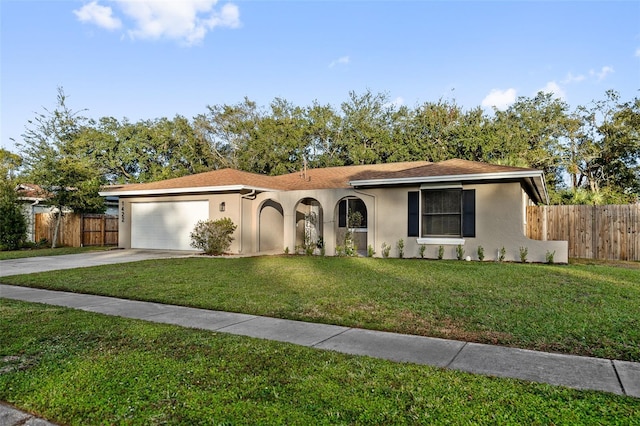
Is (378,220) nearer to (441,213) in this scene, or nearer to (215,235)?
(441,213)

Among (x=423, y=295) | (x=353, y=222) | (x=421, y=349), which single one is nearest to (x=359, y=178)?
(x=353, y=222)

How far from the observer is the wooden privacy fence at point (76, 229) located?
813 inches

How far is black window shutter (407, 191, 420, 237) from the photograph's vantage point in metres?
13.4

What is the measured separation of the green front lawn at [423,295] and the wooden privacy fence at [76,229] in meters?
11.2

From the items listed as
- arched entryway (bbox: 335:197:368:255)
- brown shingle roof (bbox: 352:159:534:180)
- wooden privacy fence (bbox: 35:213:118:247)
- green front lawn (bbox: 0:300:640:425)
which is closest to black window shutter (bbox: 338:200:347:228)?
arched entryway (bbox: 335:197:368:255)

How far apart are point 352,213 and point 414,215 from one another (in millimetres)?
3406

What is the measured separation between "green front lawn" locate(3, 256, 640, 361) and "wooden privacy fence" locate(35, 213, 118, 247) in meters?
11.2

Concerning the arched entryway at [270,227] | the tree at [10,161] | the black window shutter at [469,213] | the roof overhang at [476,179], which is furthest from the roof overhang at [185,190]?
the tree at [10,161]

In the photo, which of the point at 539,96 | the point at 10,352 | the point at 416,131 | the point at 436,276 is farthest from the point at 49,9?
the point at 539,96

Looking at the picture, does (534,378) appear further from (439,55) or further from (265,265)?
(439,55)

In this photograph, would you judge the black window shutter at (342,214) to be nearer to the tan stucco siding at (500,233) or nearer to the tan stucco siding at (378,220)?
the tan stucco siding at (378,220)

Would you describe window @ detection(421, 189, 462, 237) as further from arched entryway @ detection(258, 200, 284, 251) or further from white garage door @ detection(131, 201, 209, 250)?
white garage door @ detection(131, 201, 209, 250)

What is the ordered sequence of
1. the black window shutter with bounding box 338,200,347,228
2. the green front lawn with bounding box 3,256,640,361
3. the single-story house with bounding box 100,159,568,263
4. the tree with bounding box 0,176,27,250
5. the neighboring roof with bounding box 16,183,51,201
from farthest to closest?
the neighboring roof with bounding box 16,183,51,201
the tree with bounding box 0,176,27,250
the black window shutter with bounding box 338,200,347,228
the single-story house with bounding box 100,159,568,263
the green front lawn with bounding box 3,256,640,361

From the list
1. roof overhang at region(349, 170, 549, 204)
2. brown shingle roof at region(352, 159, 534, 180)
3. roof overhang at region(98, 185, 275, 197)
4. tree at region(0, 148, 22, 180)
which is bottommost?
roof overhang at region(98, 185, 275, 197)
